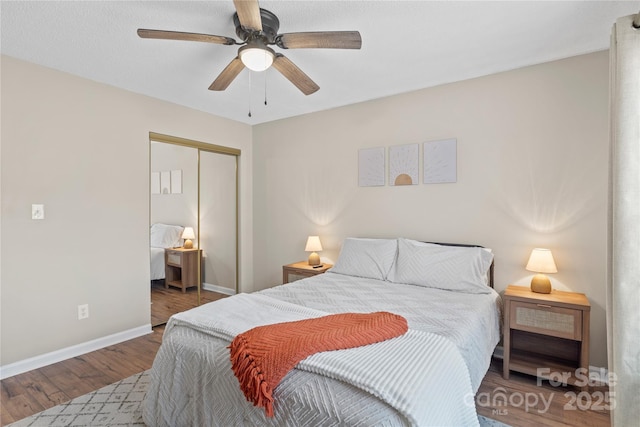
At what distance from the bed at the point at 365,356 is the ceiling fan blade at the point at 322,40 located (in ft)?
5.06

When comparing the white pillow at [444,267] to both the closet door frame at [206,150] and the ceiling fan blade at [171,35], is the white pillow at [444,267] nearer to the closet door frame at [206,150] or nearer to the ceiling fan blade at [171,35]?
the ceiling fan blade at [171,35]

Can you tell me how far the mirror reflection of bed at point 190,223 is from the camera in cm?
351

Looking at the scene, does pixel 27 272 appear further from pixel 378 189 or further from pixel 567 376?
pixel 567 376

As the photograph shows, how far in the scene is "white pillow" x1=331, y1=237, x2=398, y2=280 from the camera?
9.74ft

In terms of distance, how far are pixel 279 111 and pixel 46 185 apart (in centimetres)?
238

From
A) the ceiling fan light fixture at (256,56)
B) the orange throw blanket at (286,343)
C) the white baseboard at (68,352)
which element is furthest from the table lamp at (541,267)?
the white baseboard at (68,352)

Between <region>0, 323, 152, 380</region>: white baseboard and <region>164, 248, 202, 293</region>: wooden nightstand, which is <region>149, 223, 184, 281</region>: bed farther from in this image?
<region>0, 323, 152, 380</region>: white baseboard

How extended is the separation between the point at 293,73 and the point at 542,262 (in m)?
2.26

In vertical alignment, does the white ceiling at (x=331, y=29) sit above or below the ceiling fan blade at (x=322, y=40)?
above

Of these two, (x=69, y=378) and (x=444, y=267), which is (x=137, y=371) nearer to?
(x=69, y=378)

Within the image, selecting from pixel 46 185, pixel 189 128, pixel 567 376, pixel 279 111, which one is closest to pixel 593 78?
pixel 567 376

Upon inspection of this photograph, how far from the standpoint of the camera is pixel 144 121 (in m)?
3.35

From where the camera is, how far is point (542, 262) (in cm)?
241

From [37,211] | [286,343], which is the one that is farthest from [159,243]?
[286,343]
